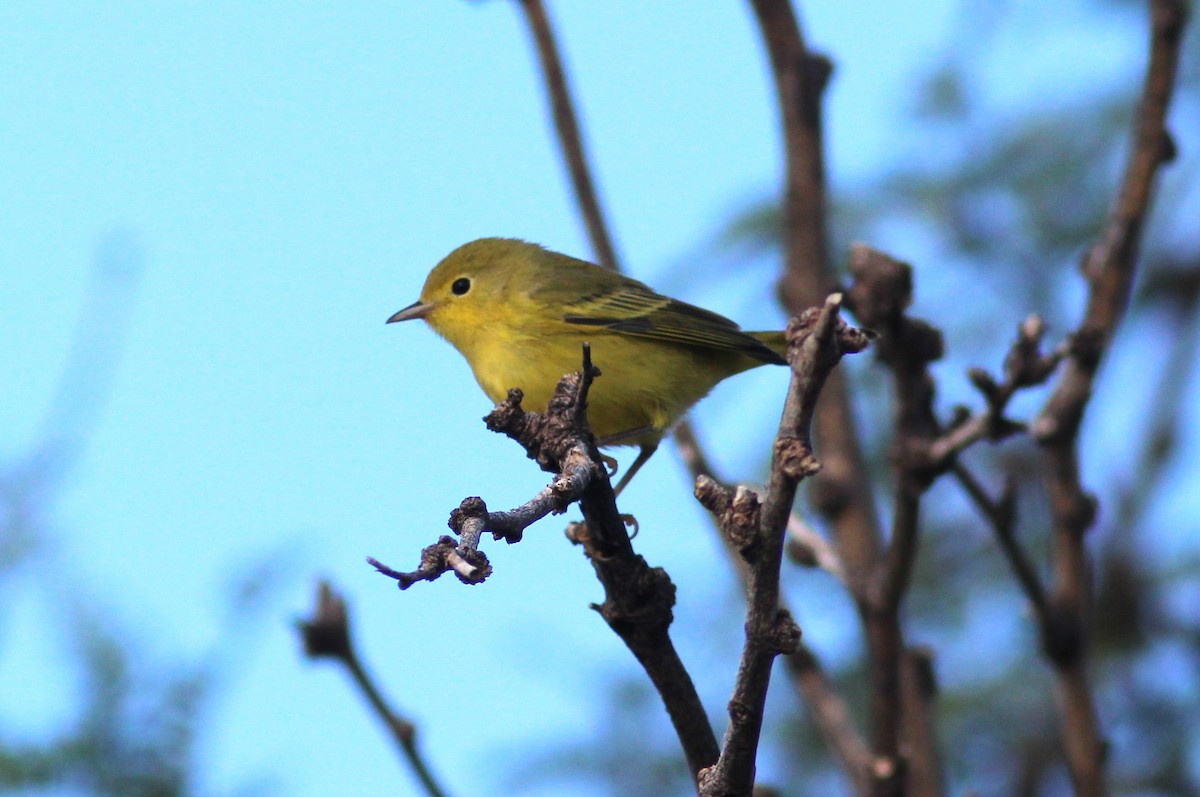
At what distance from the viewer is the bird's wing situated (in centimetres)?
543

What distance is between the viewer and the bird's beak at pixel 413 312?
6398mm

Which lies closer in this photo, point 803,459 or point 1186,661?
point 803,459

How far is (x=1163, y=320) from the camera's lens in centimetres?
611

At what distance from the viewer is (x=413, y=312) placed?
6.43m

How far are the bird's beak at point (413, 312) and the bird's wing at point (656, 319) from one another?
853 millimetres

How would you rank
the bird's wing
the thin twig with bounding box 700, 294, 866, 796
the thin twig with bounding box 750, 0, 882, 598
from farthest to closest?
the bird's wing, the thin twig with bounding box 750, 0, 882, 598, the thin twig with bounding box 700, 294, 866, 796

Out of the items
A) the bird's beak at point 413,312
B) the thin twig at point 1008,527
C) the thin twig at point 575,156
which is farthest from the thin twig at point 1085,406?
the bird's beak at point 413,312

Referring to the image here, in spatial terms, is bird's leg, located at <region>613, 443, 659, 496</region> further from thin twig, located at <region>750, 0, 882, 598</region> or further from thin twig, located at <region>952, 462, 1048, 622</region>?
thin twig, located at <region>952, 462, 1048, 622</region>

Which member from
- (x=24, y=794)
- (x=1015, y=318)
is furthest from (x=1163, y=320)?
(x=24, y=794)

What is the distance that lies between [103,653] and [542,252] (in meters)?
3.38

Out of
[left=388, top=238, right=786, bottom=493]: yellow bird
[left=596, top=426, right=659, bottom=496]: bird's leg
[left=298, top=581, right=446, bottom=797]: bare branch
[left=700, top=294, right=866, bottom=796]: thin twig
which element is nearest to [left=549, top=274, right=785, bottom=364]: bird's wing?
[left=388, top=238, right=786, bottom=493]: yellow bird

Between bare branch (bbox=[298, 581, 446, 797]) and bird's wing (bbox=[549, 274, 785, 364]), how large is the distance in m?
→ 2.28

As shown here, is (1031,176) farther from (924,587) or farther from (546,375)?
(546,375)

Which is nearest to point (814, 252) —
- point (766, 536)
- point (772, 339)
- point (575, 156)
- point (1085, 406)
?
point (772, 339)
